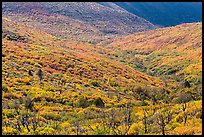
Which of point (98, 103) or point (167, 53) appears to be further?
point (167, 53)

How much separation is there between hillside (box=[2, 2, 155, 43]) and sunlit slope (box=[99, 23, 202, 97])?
48.8ft

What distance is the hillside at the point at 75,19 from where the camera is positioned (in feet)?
374

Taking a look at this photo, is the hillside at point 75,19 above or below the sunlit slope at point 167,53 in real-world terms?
above

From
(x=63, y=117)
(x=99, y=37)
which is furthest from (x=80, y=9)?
(x=63, y=117)

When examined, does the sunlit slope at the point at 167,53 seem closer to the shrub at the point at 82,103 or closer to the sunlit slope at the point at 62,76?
the sunlit slope at the point at 62,76

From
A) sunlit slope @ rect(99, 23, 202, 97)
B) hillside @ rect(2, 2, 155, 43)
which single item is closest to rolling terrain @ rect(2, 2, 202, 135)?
sunlit slope @ rect(99, 23, 202, 97)

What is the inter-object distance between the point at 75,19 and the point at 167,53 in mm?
58364

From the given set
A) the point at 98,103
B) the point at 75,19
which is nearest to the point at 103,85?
the point at 98,103

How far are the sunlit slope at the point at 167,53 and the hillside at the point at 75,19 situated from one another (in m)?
14.9

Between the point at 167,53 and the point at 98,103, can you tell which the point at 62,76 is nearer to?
the point at 98,103

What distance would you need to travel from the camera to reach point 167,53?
79125 millimetres

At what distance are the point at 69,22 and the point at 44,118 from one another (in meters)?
105

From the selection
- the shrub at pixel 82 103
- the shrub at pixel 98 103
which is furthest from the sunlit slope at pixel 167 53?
the shrub at pixel 82 103

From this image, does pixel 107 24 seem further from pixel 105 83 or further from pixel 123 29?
pixel 105 83
